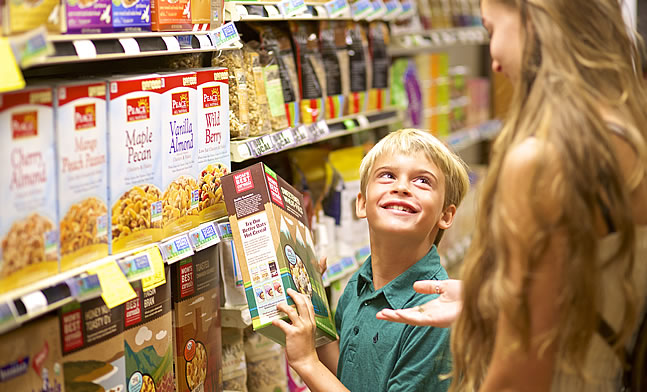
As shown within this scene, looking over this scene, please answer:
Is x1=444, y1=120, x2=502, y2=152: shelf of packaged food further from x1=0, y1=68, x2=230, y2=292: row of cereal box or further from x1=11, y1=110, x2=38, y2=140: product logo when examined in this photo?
x1=11, y1=110, x2=38, y2=140: product logo

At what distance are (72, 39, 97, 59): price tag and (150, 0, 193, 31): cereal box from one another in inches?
11.4

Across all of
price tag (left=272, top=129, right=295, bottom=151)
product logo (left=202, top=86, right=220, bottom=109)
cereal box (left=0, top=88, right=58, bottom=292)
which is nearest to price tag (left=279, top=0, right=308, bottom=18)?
price tag (left=272, top=129, right=295, bottom=151)

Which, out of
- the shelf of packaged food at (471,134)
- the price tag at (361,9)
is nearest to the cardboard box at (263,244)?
the price tag at (361,9)

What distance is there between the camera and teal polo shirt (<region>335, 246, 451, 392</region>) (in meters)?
1.92

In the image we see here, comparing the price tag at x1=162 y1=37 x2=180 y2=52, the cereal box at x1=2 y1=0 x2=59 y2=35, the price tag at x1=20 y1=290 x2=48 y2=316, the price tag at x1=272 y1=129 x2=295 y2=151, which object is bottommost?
the price tag at x1=20 y1=290 x2=48 y2=316

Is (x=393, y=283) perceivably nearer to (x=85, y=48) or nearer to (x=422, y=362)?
(x=422, y=362)

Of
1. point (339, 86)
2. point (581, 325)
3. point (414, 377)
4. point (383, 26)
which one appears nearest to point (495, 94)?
point (383, 26)

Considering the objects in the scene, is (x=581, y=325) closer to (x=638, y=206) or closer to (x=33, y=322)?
(x=638, y=206)

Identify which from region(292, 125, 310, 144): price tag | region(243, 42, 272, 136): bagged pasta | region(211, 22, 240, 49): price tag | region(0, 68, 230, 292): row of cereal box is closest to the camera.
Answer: region(0, 68, 230, 292): row of cereal box

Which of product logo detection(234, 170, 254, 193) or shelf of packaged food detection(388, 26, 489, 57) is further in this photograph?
shelf of packaged food detection(388, 26, 489, 57)

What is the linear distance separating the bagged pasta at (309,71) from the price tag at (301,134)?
0.14 meters

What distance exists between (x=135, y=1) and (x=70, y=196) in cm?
54

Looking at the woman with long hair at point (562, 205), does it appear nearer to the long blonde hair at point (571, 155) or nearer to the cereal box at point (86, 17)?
the long blonde hair at point (571, 155)

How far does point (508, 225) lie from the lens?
133cm
